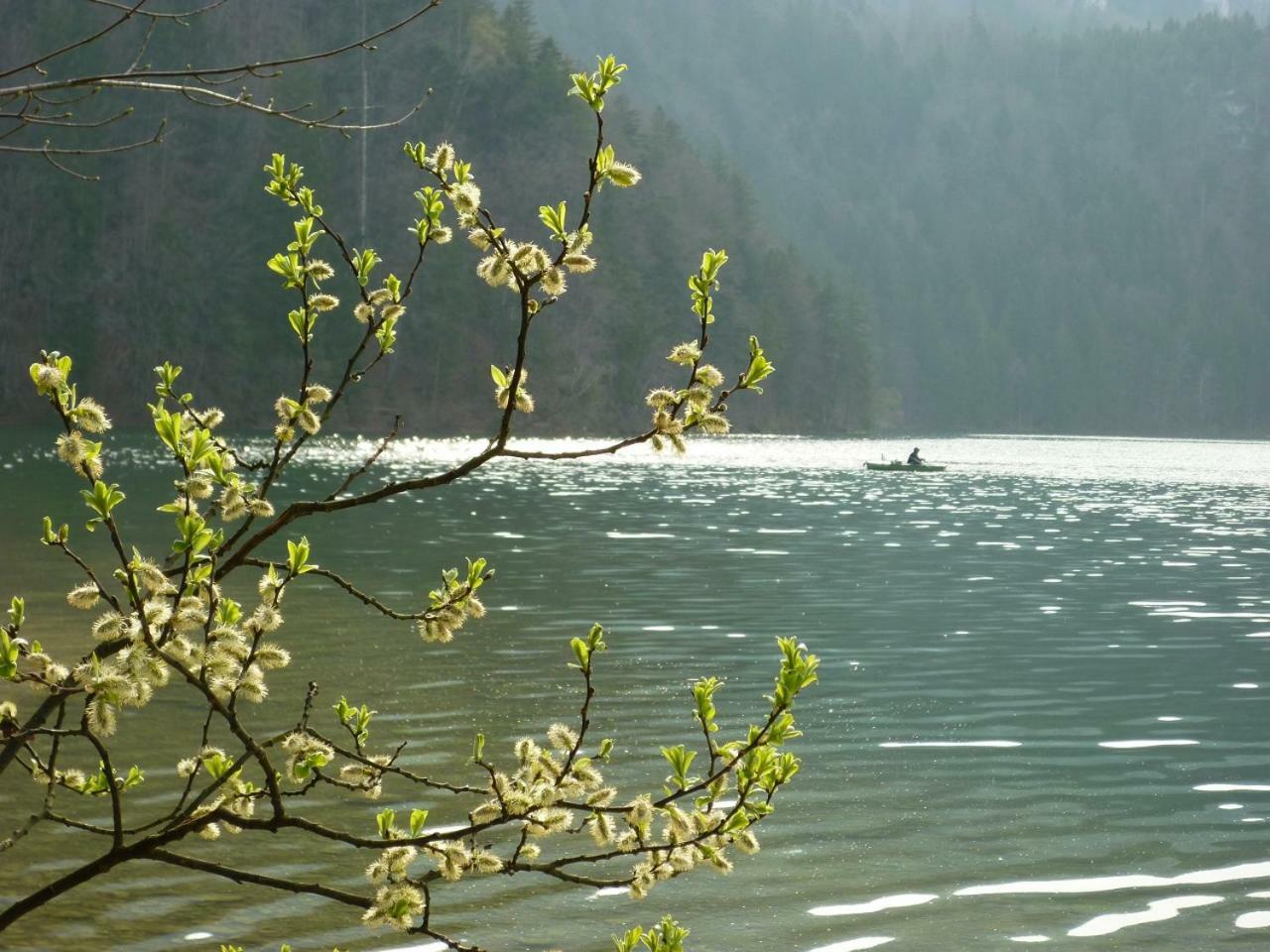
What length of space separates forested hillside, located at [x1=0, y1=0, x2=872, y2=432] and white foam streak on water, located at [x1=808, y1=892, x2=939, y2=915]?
78.2 m

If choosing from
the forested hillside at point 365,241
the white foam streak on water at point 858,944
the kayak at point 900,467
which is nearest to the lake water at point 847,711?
the white foam streak on water at point 858,944

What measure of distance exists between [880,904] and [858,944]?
0.80 meters

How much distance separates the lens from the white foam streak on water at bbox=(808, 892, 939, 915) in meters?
10.1

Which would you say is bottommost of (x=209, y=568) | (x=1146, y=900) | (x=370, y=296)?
(x=1146, y=900)

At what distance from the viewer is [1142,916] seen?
10250 millimetres

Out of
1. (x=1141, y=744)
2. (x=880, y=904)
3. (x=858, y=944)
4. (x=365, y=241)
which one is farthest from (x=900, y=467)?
(x=858, y=944)

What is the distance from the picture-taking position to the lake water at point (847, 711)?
32.8 feet

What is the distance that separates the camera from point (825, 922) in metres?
9.95

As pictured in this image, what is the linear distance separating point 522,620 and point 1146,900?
511 inches

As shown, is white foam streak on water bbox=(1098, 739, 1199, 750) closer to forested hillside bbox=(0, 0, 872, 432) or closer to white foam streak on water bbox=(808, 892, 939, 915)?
white foam streak on water bbox=(808, 892, 939, 915)

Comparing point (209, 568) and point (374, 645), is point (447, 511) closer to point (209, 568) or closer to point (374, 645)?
point (374, 645)

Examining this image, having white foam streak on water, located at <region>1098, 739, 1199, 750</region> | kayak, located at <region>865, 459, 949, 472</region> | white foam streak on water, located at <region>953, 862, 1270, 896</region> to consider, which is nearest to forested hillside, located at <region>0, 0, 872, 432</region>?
kayak, located at <region>865, 459, 949, 472</region>

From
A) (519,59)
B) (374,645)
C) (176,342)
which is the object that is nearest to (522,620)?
(374,645)

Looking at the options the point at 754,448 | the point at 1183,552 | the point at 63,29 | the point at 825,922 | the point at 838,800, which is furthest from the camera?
the point at 754,448
